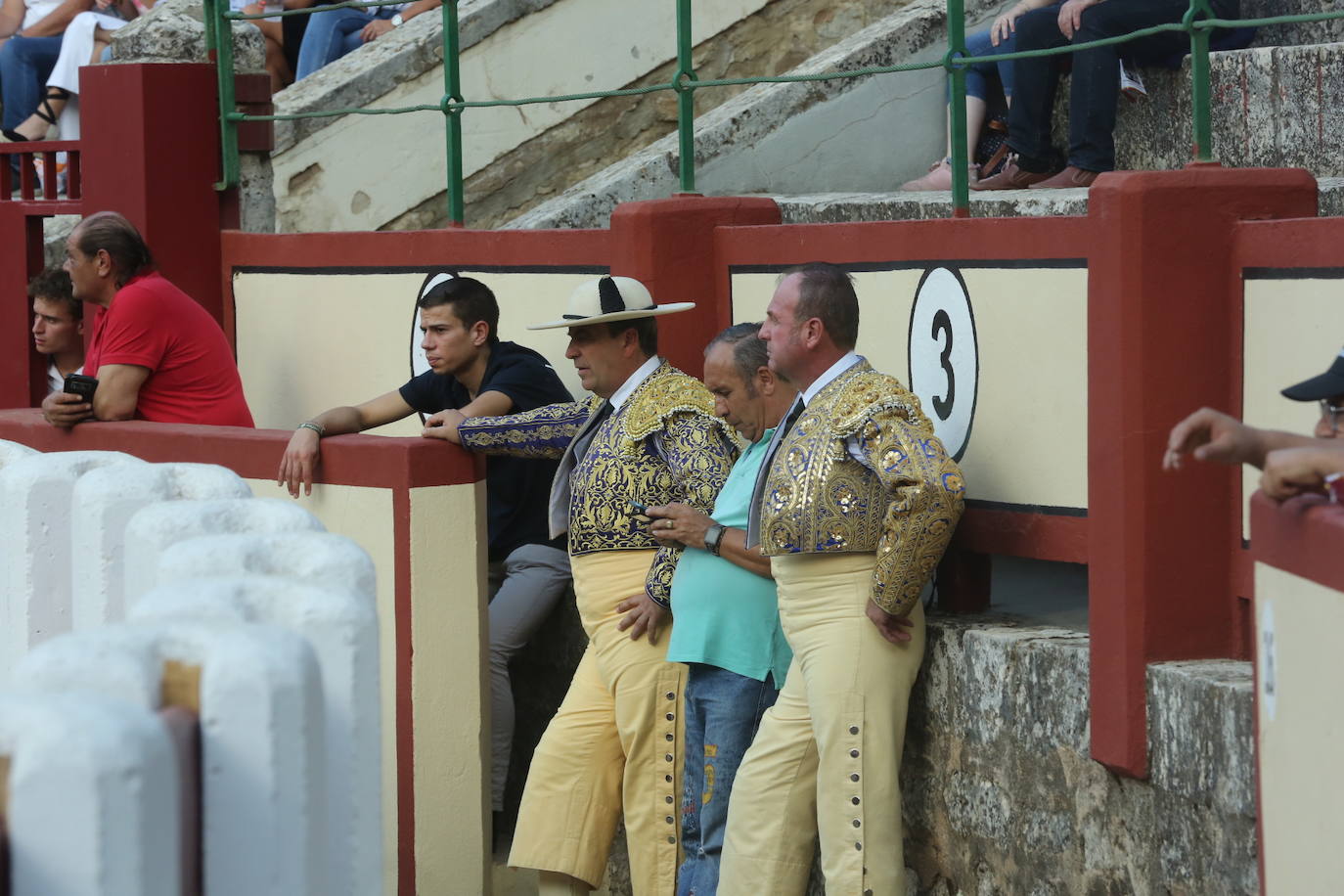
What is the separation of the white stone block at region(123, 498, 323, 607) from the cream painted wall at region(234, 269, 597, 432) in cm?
295

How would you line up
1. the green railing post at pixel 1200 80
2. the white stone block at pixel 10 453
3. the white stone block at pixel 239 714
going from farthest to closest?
the green railing post at pixel 1200 80 → the white stone block at pixel 10 453 → the white stone block at pixel 239 714

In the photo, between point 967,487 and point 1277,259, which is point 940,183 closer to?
point 967,487

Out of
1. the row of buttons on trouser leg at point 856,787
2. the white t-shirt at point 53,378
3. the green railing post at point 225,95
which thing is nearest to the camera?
the row of buttons on trouser leg at point 856,787

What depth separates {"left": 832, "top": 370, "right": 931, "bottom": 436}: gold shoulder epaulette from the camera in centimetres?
432

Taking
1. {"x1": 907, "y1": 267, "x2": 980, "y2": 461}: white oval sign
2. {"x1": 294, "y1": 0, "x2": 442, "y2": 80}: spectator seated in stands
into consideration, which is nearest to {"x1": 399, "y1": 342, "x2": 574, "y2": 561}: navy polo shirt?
{"x1": 907, "y1": 267, "x2": 980, "y2": 461}: white oval sign

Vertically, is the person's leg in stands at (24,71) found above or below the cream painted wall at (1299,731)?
above

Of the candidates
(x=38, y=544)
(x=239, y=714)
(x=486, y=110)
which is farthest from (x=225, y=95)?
(x=239, y=714)

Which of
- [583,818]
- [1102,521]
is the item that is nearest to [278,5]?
[583,818]

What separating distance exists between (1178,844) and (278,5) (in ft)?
21.5

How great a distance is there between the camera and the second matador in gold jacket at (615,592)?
4941 millimetres

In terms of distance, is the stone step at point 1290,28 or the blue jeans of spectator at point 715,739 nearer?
the blue jeans of spectator at point 715,739

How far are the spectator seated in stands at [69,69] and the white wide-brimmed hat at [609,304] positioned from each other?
489cm

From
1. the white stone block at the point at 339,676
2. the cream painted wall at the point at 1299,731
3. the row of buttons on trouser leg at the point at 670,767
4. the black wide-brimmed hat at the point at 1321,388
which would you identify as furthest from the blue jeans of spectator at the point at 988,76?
the white stone block at the point at 339,676

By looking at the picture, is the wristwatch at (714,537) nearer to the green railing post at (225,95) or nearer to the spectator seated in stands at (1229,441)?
the spectator seated in stands at (1229,441)
